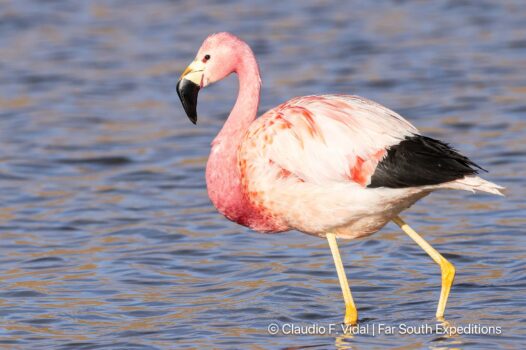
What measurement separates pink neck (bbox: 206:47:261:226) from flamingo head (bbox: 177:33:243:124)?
0.12m

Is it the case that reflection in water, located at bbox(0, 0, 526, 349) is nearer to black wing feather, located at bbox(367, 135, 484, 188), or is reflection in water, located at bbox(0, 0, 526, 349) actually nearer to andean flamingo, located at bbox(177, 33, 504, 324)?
andean flamingo, located at bbox(177, 33, 504, 324)

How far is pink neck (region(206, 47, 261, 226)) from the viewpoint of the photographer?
25.2 feet

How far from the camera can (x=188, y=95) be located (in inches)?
319

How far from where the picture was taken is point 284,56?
1616 cm

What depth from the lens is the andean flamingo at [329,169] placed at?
7227 mm

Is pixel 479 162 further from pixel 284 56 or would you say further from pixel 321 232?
pixel 284 56

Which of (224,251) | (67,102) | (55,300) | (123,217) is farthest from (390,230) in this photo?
(67,102)

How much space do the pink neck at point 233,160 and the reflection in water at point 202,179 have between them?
72 cm

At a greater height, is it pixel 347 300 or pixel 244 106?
pixel 244 106

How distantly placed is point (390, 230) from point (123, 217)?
2.28m

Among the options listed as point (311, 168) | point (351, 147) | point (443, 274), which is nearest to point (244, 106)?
point (311, 168)

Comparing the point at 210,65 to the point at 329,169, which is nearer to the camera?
the point at 329,169

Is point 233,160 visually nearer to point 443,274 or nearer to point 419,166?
point 419,166

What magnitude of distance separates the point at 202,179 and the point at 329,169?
4.55 m
